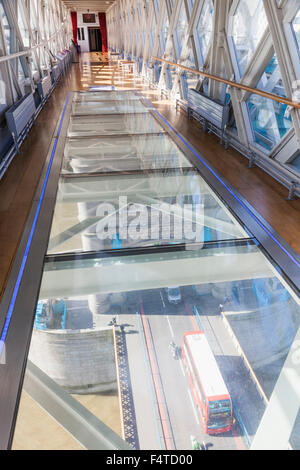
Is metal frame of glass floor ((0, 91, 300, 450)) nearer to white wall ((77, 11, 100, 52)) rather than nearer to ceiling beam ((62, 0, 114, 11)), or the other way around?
ceiling beam ((62, 0, 114, 11))

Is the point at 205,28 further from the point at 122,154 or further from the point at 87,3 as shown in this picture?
the point at 87,3

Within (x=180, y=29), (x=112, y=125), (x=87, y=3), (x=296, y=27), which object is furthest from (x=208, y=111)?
(x=87, y=3)

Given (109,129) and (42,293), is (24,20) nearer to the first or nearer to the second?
(109,129)

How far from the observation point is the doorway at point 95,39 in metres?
41.7

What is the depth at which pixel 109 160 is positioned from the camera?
17.1 feet

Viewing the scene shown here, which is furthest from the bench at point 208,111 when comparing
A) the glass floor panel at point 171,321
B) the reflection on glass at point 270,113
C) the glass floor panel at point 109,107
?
the glass floor panel at point 171,321

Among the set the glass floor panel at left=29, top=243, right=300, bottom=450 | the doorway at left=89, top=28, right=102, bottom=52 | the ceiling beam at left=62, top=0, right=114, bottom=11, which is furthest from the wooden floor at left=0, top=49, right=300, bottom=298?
the doorway at left=89, top=28, right=102, bottom=52

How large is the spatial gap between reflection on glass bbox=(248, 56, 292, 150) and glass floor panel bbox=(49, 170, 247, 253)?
1236mm

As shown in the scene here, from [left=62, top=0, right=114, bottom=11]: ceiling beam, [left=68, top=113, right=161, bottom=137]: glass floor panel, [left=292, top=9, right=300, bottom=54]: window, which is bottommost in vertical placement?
[left=68, top=113, right=161, bottom=137]: glass floor panel

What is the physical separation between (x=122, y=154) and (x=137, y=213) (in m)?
1.98

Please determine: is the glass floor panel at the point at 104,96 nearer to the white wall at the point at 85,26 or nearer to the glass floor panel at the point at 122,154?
the glass floor panel at the point at 122,154

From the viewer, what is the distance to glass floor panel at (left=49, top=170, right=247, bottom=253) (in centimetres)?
320

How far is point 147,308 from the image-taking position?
8.11 ft

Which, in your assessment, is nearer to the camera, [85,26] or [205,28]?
[205,28]
